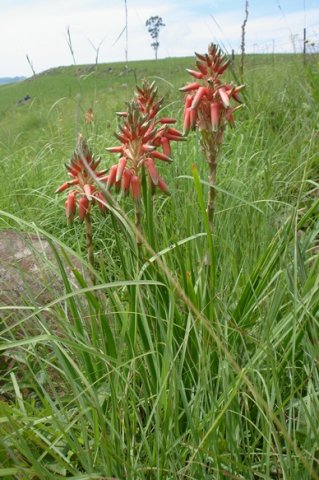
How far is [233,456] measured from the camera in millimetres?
1719

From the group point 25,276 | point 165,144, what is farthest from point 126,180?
point 25,276

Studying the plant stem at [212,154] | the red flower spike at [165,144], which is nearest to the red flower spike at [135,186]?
the red flower spike at [165,144]

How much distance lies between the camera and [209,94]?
227 centimetres

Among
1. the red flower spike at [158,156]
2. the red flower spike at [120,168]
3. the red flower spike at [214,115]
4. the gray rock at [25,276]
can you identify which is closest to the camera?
the red flower spike at [120,168]

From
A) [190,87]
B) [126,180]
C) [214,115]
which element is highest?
[190,87]

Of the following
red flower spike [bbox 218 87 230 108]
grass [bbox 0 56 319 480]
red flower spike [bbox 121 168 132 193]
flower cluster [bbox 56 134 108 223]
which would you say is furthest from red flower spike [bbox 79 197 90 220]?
red flower spike [bbox 218 87 230 108]

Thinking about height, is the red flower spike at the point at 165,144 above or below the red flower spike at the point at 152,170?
above

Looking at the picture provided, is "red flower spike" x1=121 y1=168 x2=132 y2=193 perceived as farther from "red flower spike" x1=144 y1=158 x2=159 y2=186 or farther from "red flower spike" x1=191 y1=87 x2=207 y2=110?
"red flower spike" x1=191 y1=87 x2=207 y2=110

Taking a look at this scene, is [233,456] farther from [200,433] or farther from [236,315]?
[236,315]

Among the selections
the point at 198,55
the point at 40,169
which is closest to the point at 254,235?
the point at 198,55

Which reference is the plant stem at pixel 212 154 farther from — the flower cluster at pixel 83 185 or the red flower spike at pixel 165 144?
the flower cluster at pixel 83 185

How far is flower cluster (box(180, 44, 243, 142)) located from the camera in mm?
2254

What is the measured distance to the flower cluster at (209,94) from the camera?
225 centimetres

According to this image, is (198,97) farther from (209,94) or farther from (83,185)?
(83,185)
